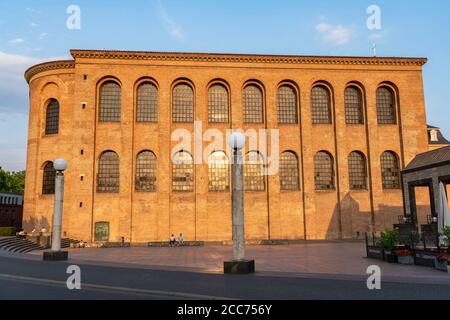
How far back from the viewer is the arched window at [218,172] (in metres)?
28.7

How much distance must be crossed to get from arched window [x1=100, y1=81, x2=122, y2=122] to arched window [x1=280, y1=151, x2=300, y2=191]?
14.6m

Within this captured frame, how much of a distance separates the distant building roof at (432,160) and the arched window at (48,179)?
28.2m

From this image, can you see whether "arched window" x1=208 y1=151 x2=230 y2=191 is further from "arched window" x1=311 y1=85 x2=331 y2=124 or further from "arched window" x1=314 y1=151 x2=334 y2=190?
"arched window" x1=311 y1=85 x2=331 y2=124

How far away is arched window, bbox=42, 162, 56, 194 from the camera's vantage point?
29.4m

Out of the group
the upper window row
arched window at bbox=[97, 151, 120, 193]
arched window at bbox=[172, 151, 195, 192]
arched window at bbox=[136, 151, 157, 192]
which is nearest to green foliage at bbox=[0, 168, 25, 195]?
the upper window row

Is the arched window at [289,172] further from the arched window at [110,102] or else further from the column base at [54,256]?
the column base at [54,256]

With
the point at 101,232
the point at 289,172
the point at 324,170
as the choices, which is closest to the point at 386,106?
the point at 324,170

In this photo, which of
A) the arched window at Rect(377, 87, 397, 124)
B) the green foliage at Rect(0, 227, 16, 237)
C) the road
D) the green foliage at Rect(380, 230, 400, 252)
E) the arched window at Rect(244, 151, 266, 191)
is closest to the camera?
the road

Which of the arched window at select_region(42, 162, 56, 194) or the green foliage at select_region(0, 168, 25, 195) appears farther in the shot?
the green foliage at select_region(0, 168, 25, 195)

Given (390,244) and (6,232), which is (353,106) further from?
(6,232)
